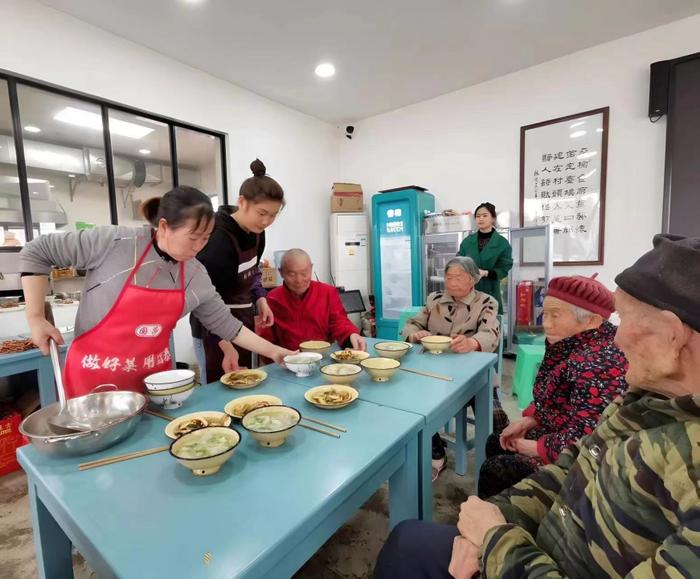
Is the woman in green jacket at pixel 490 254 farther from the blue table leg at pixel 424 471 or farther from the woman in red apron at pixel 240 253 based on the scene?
the blue table leg at pixel 424 471

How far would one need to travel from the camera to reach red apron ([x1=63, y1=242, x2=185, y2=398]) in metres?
1.16

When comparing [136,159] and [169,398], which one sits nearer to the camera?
[169,398]

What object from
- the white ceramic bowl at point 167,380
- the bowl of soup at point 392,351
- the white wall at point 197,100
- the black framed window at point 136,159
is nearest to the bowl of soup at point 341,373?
the bowl of soup at point 392,351

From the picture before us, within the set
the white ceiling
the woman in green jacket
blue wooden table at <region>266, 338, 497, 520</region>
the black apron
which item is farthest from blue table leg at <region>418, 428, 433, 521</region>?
the white ceiling

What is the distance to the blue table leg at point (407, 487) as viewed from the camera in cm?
104

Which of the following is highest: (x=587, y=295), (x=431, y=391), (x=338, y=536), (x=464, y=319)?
(x=587, y=295)

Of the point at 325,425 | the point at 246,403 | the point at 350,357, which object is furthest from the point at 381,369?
the point at 246,403

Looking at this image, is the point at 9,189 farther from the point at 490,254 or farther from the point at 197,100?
the point at 490,254

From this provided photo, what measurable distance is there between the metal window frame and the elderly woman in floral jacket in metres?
2.80

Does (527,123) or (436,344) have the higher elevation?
(527,123)

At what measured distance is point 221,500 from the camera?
0.71 metres

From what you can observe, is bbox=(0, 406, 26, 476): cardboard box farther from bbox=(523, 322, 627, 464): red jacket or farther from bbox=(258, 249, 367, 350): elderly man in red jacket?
→ bbox=(523, 322, 627, 464): red jacket

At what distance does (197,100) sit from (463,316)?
10.7 feet

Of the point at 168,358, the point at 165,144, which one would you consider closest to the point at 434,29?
the point at 165,144
